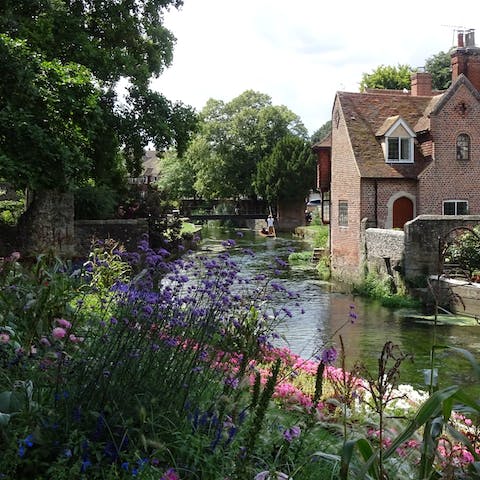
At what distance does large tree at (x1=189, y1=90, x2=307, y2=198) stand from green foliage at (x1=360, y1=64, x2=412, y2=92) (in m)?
10.2

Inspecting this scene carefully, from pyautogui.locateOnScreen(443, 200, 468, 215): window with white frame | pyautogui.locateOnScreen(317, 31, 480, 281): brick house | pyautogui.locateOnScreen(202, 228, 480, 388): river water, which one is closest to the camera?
pyautogui.locateOnScreen(202, 228, 480, 388): river water

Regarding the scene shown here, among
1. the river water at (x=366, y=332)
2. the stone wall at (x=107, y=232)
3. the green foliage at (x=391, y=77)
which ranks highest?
the green foliage at (x=391, y=77)

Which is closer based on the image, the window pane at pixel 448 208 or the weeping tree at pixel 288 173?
the window pane at pixel 448 208

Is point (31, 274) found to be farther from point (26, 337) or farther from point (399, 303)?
point (399, 303)

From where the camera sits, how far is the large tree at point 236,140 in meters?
60.2

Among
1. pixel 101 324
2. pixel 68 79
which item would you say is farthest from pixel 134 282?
pixel 68 79

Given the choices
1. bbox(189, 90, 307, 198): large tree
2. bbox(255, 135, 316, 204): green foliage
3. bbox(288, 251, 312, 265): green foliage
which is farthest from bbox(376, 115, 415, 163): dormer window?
bbox(189, 90, 307, 198): large tree

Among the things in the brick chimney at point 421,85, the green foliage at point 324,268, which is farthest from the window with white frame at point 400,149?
the green foliage at point 324,268

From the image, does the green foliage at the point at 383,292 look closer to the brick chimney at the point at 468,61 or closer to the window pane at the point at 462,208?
the window pane at the point at 462,208

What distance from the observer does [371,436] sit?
4.29 meters

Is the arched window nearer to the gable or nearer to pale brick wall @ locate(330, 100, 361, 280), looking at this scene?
the gable

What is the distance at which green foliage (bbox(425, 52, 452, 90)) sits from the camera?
168 feet

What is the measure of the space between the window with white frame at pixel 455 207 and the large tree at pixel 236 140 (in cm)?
3361

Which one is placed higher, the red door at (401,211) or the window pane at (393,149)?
the window pane at (393,149)
